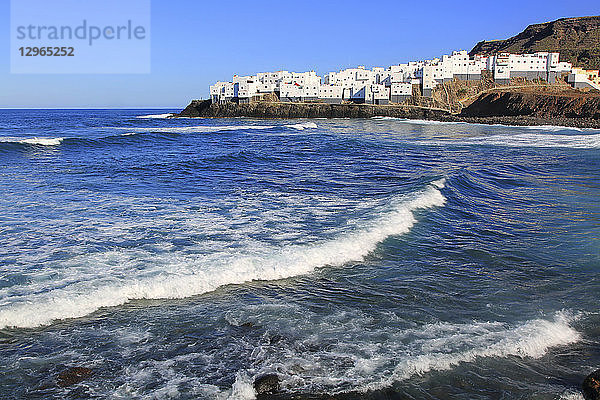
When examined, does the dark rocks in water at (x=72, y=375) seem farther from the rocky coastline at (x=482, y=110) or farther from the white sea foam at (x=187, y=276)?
the rocky coastline at (x=482, y=110)

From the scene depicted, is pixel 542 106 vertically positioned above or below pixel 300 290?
above

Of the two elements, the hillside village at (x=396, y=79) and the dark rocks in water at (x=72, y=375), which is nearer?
the dark rocks in water at (x=72, y=375)

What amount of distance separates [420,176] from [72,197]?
489 inches

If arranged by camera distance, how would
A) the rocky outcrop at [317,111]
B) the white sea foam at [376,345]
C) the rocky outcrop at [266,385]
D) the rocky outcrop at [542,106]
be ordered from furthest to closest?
1. the rocky outcrop at [317,111]
2. the rocky outcrop at [542,106]
3. the white sea foam at [376,345]
4. the rocky outcrop at [266,385]

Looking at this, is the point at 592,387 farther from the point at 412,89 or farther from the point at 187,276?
the point at 412,89

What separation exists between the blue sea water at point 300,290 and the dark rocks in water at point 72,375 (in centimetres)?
7

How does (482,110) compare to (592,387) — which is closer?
(592,387)

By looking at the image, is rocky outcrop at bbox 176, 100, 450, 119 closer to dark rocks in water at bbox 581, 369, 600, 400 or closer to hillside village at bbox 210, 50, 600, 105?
hillside village at bbox 210, 50, 600, 105

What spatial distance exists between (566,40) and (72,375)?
173 meters

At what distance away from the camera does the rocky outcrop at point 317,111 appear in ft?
283

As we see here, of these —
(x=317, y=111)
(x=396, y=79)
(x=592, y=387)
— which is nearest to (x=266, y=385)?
(x=592, y=387)

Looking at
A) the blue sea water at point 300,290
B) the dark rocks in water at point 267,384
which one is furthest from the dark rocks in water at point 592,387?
the dark rocks in water at point 267,384

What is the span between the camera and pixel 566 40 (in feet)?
480

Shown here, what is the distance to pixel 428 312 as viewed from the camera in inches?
242
